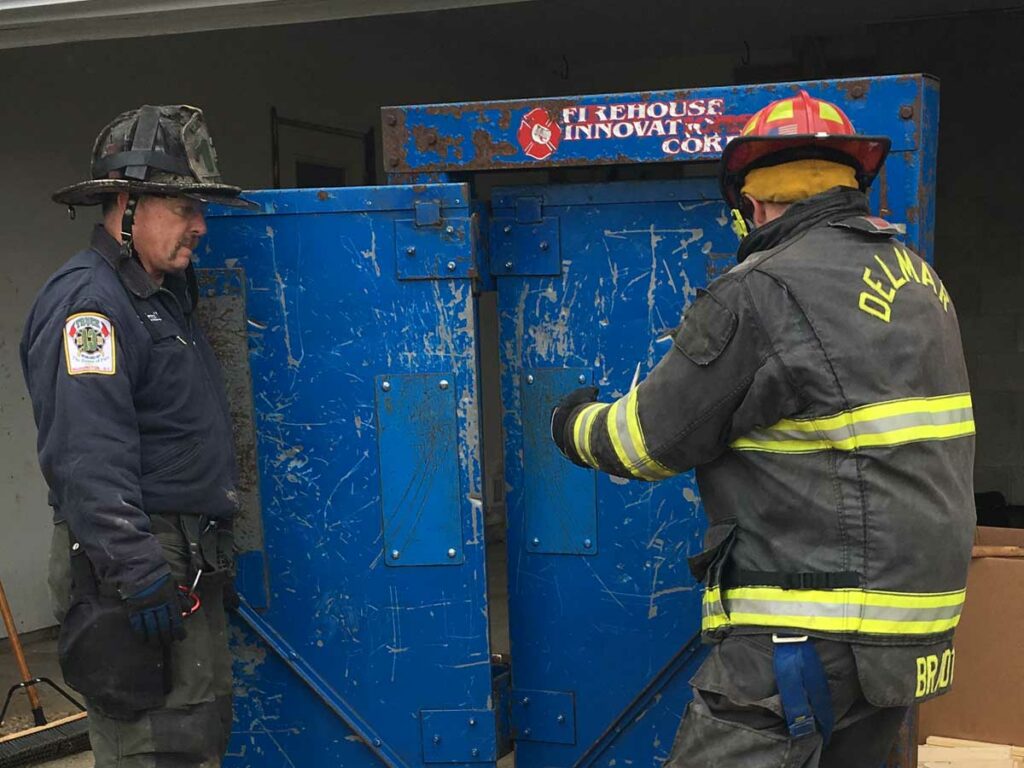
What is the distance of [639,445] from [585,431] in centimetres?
15

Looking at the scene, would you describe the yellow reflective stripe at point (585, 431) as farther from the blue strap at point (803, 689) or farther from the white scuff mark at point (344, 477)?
the white scuff mark at point (344, 477)

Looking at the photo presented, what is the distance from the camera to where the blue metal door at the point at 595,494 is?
276cm

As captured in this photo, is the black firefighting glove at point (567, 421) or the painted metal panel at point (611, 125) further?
the painted metal panel at point (611, 125)

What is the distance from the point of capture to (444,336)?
2.77 m

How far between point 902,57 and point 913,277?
17.3 ft

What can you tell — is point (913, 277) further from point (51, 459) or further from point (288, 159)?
point (288, 159)

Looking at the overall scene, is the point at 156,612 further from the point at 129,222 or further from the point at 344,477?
the point at 129,222

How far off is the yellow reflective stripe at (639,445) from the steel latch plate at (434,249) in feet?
2.40

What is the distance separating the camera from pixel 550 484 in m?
2.88

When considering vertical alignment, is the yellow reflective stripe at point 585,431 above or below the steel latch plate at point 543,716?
above

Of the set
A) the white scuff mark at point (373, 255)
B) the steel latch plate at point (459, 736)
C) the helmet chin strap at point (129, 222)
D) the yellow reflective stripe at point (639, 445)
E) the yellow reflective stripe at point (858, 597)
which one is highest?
the helmet chin strap at point (129, 222)

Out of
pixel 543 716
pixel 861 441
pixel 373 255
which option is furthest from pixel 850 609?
pixel 373 255

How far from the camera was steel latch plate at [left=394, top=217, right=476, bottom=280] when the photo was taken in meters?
2.72

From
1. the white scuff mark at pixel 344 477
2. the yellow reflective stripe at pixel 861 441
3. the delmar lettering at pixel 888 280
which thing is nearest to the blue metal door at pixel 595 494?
the white scuff mark at pixel 344 477
